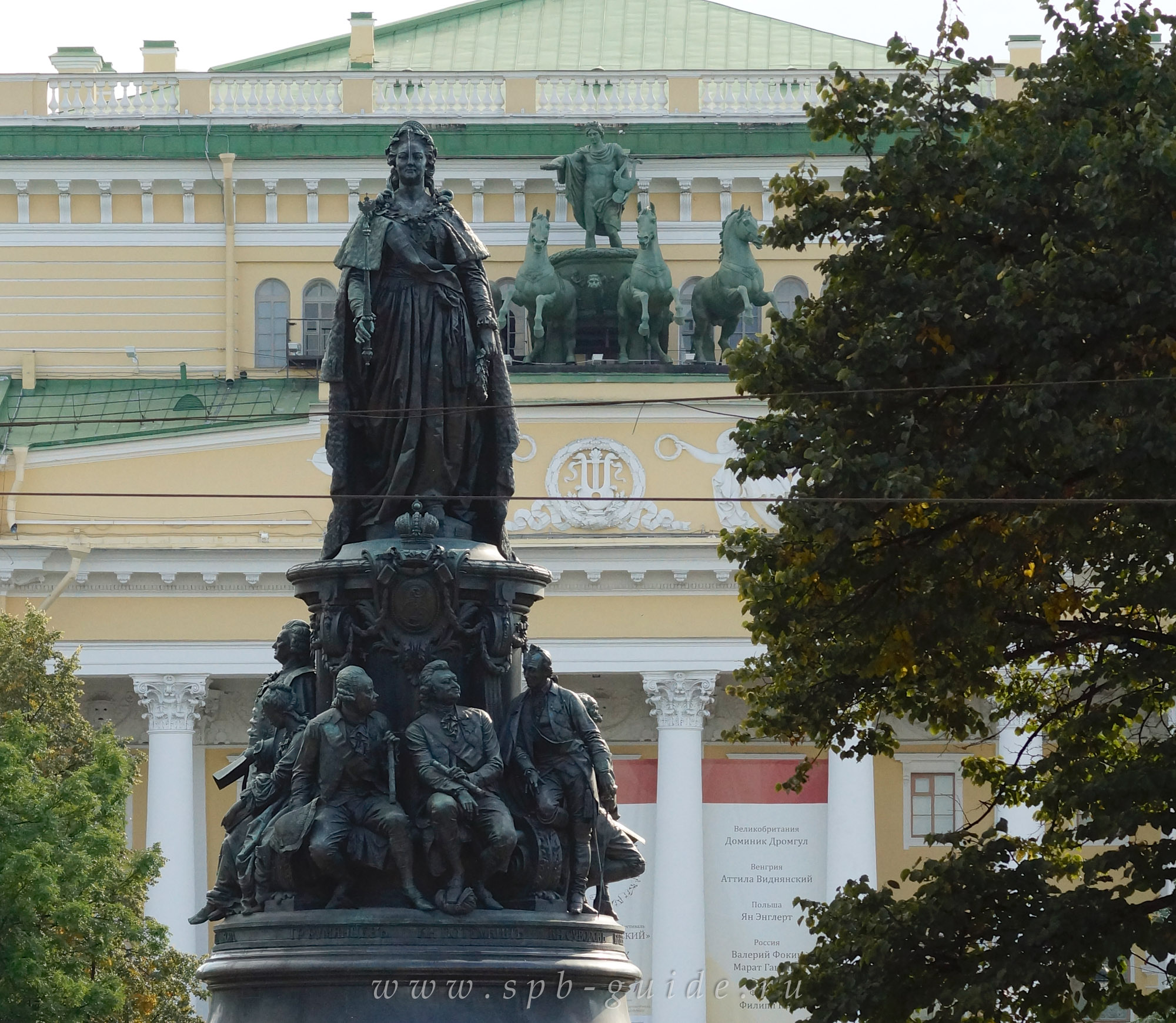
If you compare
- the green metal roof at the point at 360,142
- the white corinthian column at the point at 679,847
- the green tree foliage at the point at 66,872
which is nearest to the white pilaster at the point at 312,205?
the green metal roof at the point at 360,142

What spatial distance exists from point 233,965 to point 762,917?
42156mm

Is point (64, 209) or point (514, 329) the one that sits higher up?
point (64, 209)

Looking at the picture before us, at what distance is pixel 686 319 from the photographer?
61.4 metres

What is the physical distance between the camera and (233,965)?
1516 centimetres

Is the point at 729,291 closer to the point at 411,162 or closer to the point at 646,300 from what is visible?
the point at 646,300

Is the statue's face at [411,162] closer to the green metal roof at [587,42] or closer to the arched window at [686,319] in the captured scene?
the arched window at [686,319]

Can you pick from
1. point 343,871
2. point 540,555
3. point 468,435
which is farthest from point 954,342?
point 540,555

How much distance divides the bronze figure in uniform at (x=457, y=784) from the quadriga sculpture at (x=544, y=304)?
136ft

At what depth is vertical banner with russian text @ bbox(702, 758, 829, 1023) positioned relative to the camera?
56375 millimetres

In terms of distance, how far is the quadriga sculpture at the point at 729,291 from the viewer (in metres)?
56.9

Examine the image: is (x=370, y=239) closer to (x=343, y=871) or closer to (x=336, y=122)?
(x=343, y=871)

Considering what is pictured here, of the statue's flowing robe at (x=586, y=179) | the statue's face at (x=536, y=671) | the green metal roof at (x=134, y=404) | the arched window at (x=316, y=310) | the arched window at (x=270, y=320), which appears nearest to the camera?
the statue's face at (x=536, y=671)

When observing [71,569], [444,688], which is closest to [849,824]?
[71,569]

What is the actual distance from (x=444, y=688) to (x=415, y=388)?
1.68 metres
